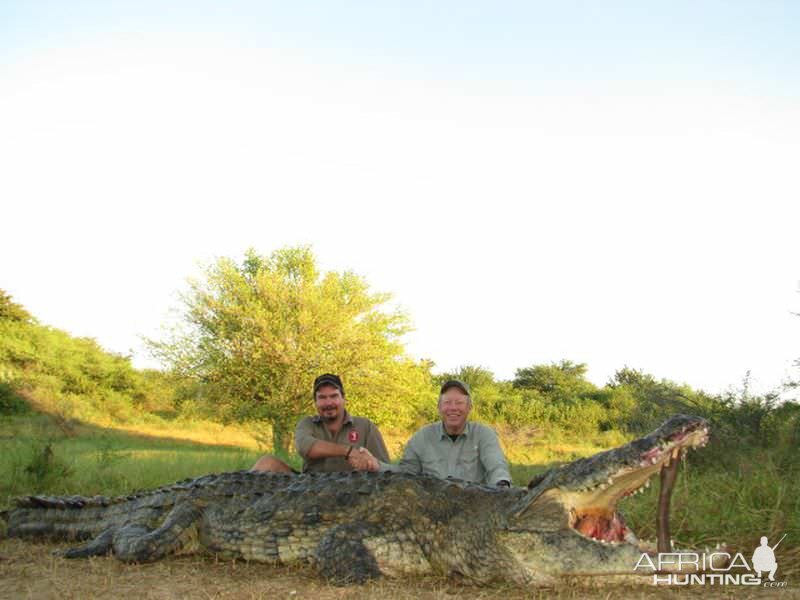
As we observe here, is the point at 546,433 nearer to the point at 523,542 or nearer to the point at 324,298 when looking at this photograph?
the point at 324,298

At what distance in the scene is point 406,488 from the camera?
5285 mm

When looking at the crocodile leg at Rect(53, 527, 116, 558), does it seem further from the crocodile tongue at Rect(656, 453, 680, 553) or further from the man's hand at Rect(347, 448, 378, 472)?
the crocodile tongue at Rect(656, 453, 680, 553)

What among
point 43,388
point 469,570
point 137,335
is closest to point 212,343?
point 137,335

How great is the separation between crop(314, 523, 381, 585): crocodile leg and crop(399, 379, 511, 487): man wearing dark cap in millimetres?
1516

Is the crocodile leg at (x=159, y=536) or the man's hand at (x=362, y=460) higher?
the man's hand at (x=362, y=460)

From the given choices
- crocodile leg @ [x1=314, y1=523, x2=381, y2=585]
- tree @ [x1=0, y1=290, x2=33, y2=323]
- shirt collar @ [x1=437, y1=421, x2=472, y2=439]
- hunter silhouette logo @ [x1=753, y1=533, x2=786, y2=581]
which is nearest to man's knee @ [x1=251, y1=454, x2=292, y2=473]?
shirt collar @ [x1=437, y1=421, x2=472, y2=439]

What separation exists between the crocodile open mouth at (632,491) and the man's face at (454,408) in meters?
2.19

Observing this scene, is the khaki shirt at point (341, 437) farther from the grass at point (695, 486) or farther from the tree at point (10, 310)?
the tree at point (10, 310)

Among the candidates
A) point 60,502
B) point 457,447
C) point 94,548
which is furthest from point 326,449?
point 60,502

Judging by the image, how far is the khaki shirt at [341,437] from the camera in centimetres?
727

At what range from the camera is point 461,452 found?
6820 millimetres

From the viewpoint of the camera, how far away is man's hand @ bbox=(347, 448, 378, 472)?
663 centimetres

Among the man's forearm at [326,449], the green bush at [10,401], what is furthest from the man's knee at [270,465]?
the green bush at [10,401]

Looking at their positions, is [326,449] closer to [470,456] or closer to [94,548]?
[470,456]
